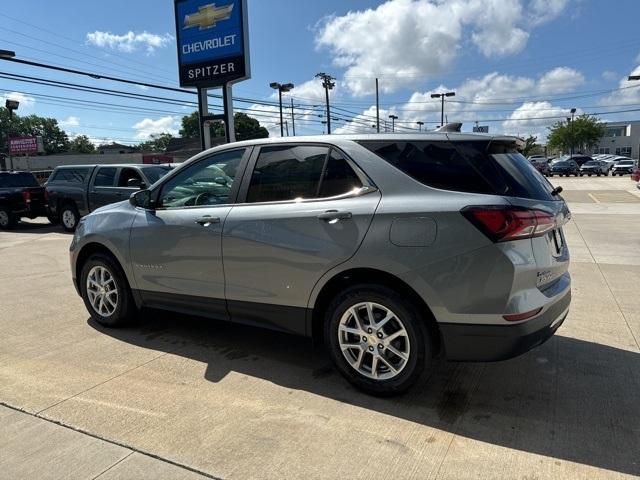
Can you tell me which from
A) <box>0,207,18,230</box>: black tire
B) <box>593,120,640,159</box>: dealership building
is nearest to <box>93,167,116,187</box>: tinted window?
<box>0,207,18,230</box>: black tire

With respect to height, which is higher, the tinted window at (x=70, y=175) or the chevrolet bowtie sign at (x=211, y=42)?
the chevrolet bowtie sign at (x=211, y=42)

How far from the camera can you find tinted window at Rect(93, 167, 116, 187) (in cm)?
1251

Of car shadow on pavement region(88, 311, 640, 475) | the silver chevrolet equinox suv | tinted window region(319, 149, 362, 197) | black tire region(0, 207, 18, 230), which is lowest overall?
car shadow on pavement region(88, 311, 640, 475)

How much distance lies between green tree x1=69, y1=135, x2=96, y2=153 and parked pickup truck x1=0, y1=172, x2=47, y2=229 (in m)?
114

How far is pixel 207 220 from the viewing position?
3945mm

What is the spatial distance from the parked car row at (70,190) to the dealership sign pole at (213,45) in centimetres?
320

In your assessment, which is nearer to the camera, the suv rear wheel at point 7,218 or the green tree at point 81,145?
the suv rear wheel at point 7,218

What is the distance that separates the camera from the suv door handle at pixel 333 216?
3293 millimetres

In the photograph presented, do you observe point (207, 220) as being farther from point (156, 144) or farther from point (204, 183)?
point (156, 144)

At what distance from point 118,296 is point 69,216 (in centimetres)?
996

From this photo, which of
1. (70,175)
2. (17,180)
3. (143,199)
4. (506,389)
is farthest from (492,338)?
(17,180)

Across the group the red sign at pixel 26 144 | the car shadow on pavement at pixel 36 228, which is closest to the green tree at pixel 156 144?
the red sign at pixel 26 144

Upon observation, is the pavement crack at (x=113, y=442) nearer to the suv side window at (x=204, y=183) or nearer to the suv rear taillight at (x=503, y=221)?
the suv side window at (x=204, y=183)

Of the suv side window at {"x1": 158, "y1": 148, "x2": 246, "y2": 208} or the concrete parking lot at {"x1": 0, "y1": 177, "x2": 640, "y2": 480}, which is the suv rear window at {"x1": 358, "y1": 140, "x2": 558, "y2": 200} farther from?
the concrete parking lot at {"x1": 0, "y1": 177, "x2": 640, "y2": 480}
